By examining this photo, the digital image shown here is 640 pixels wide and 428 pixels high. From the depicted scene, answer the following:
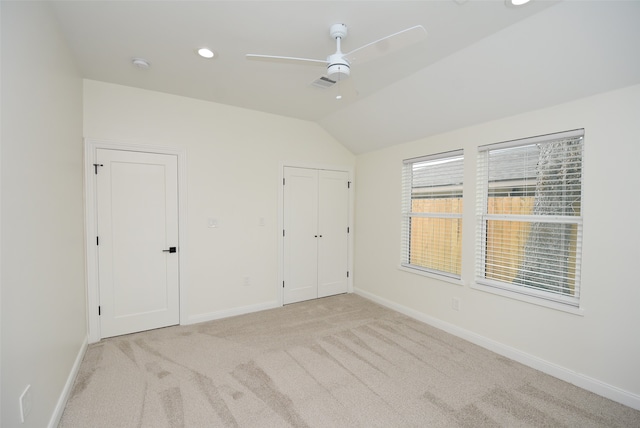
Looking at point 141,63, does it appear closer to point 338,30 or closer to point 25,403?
point 338,30

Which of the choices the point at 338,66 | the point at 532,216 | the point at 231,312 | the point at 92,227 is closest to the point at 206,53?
the point at 338,66

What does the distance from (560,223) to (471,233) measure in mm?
776

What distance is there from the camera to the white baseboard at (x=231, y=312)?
11.6 ft

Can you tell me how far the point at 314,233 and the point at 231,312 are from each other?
5.30 feet

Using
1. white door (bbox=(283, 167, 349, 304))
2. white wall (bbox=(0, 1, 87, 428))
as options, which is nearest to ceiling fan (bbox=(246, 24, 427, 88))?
white wall (bbox=(0, 1, 87, 428))

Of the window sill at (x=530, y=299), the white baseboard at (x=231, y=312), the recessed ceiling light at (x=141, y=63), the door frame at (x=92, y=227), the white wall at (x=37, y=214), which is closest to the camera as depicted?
the white wall at (x=37, y=214)

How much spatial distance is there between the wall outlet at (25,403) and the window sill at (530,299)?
139 inches

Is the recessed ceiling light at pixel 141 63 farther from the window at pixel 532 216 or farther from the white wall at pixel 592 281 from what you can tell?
the window at pixel 532 216

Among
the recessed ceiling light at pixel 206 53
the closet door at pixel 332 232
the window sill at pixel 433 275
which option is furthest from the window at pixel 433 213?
the recessed ceiling light at pixel 206 53

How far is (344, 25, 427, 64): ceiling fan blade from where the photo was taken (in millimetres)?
1511

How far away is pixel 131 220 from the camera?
10.5ft

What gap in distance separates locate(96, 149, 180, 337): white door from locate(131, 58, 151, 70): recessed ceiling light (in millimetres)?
948

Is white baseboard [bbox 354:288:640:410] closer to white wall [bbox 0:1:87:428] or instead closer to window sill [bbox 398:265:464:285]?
window sill [bbox 398:265:464:285]

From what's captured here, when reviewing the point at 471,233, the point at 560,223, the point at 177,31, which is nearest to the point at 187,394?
the point at 177,31
